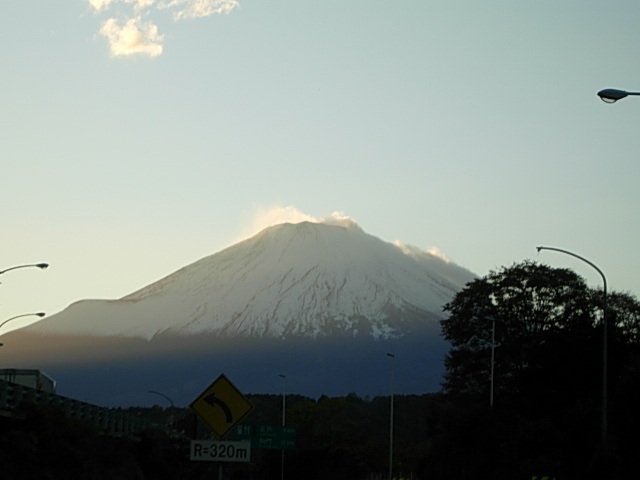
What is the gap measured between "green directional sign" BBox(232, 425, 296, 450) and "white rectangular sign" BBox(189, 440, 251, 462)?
59.1 m

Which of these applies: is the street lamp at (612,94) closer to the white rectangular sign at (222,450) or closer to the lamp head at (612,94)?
the lamp head at (612,94)

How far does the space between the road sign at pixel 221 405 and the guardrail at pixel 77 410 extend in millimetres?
18595

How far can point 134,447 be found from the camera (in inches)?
2571

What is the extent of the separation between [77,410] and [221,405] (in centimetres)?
3046

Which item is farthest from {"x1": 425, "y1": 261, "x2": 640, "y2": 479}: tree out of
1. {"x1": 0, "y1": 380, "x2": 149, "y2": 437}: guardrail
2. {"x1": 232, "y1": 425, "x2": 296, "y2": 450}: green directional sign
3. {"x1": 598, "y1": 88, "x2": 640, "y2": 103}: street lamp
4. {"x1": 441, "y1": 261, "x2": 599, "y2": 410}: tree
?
{"x1": 598, "y1": 88, "x2": 640, "y2": 103}: street lamp

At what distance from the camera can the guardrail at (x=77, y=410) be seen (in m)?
42.8

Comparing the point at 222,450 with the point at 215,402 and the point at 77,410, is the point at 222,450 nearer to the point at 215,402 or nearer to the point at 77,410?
the point at 215,402

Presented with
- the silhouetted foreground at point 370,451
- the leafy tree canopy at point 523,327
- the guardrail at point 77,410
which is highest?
the leafy tree canopy at point 523,327

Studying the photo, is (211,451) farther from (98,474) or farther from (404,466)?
(404,466)

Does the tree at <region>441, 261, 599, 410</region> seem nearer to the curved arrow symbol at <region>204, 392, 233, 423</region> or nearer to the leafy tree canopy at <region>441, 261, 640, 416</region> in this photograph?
the leafy tree canopy at <region>441, 261, 640, 416</region>

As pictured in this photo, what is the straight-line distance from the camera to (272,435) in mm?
84812

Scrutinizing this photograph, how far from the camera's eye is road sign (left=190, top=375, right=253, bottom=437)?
24.1 m

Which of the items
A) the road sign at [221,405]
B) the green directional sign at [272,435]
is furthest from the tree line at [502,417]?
the road sign at [221,405]

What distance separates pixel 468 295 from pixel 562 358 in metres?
15.1
